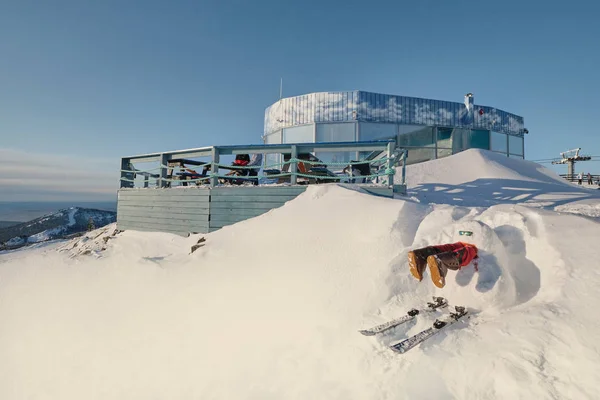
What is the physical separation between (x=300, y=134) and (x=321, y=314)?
14.0 meters

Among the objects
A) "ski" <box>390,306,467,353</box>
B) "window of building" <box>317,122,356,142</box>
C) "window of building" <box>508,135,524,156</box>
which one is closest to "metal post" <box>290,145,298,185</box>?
"ski" <box>390,306,467,353</box>

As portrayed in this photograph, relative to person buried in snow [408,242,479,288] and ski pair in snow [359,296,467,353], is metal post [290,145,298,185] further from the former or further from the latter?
ski pair in snow [359,296,467,353]

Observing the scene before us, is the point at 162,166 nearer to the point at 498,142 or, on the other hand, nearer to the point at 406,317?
the point at 406,317

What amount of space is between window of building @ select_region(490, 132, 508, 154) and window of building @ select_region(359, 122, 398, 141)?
635 centimetres

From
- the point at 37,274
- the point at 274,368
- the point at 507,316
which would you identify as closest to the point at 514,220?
the point at 507,316

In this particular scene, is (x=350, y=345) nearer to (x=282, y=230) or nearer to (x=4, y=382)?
(x=282, y=230)

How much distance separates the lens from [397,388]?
91.7 inches

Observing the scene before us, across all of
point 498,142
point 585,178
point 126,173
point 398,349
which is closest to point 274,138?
point 126,173

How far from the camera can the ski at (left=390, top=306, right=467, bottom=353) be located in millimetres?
2533

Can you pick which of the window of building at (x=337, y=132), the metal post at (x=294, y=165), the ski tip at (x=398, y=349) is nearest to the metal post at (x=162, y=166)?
the metal post at (x=294, y=165)

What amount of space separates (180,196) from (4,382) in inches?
178

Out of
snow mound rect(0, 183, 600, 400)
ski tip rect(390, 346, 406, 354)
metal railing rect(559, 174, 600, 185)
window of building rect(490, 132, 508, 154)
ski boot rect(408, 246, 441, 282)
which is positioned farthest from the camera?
metal railing rect(559, 174, 600, 185)

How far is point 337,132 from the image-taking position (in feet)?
52.4

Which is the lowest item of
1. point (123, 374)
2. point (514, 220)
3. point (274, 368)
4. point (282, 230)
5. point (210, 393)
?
point (123, 374)
